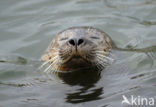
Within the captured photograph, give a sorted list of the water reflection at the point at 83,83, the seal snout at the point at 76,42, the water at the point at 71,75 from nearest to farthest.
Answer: the water reflection at the point at 83,83 → the water at the point at 71,75 → the seal snout at the point at 76,42

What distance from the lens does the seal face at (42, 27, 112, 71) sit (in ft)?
21.4

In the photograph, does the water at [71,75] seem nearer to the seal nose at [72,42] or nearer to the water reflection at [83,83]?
the water reflection at [83,83]

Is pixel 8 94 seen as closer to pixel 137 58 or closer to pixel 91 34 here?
pixel 91 34

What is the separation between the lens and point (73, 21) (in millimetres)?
9625

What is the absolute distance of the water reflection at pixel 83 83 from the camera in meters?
6.03

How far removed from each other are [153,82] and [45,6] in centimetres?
Answer: 465

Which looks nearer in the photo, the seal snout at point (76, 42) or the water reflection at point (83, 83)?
the water reflection at point (83, 83)

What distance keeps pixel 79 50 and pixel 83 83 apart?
0.50 m

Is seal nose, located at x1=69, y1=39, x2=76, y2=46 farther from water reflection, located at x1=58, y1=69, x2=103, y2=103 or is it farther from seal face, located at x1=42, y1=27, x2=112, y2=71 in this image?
water reflection, located at x1=58, y1=69, x2=103, y2=103

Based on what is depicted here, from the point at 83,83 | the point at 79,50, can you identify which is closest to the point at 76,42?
the point at 79,50

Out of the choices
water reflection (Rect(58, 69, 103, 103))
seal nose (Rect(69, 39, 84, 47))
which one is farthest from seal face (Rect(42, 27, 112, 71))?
water reflection (Rect(58, 69, 103, 103))

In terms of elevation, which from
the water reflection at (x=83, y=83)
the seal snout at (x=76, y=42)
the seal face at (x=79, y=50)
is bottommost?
the water reflection at (x=83, y=83)

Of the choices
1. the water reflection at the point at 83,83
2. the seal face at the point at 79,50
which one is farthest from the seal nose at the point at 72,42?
the water reflection at the point at 83,83

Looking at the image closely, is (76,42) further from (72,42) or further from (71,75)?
(71,75)
